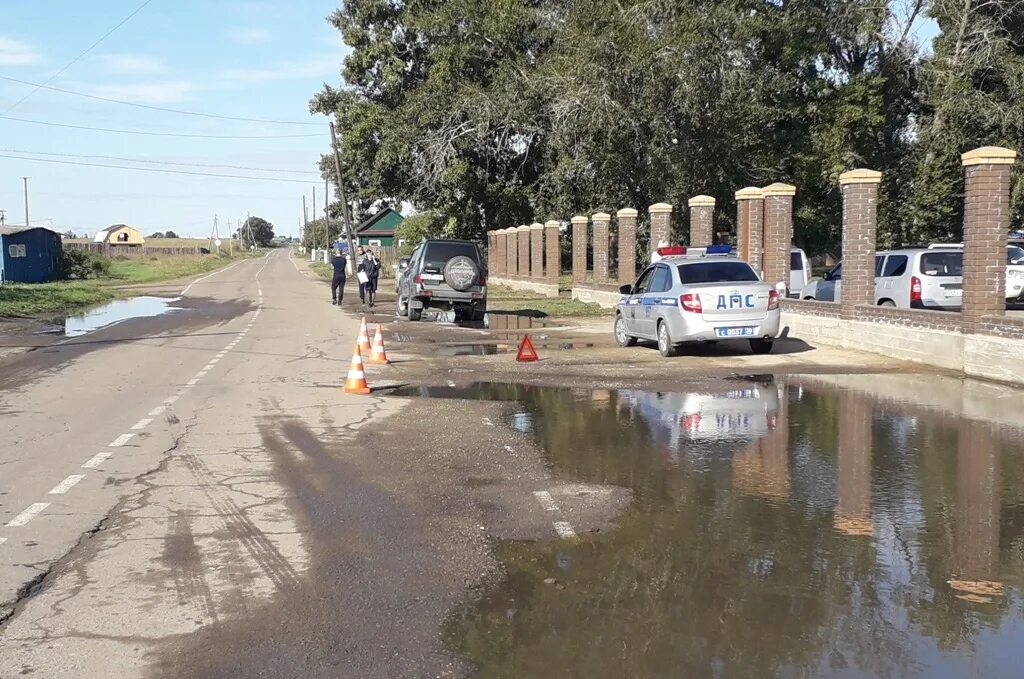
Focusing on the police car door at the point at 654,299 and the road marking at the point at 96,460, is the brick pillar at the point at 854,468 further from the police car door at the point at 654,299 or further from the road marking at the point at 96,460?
the road marking at the point at 96,460

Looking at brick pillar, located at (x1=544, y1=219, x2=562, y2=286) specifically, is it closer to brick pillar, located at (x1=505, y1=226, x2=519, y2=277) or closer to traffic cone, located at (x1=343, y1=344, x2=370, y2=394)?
brick pillar, located at (x1=505, y1=226, x2=519, y2=277)

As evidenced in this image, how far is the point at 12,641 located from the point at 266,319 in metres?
23.9

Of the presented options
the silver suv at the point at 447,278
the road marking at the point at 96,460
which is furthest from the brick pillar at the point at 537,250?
the road marking at the point at 96,460

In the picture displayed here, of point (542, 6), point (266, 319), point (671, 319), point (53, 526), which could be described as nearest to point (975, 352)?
point (671, 319)

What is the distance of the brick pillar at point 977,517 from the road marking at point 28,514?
5863 millimetres

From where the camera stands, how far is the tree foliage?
115 feet

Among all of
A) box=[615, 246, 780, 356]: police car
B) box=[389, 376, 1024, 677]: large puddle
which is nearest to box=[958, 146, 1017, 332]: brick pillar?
box=[615, 246, 780, 356]: police car

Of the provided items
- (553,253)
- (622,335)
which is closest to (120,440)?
(622,335)

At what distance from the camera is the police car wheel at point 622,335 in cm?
1911

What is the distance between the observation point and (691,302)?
16.0 meters

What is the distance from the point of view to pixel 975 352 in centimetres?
1381

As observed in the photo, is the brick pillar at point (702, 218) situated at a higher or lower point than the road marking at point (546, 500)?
higher

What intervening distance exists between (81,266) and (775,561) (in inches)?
2445

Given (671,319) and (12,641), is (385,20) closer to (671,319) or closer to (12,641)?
(671,319)
